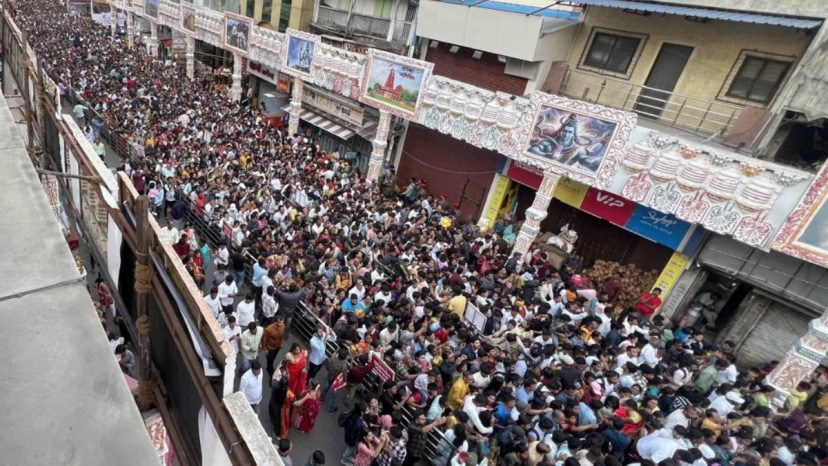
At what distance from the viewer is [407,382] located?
22.2 feet

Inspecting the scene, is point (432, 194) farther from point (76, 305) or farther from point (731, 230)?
point (76, 305)

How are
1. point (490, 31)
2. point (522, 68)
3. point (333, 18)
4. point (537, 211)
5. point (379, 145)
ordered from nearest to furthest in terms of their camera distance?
point (537, 211)
point (490, 31)
point (522, 68)
point (379, 145)
point (333, 18)

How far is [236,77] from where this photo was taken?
21.5 m

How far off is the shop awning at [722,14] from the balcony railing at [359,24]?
812cm

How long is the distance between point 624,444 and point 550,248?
24.1 feet

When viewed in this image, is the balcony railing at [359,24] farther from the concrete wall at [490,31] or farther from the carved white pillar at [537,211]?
the carved white pillar at [537,211]

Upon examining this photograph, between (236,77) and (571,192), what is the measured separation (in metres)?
17.4

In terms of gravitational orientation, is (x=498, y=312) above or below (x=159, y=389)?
below

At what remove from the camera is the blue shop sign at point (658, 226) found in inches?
433

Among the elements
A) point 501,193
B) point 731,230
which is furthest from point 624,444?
point 501,193

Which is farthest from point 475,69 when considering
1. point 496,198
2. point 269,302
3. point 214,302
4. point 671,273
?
point 214,302

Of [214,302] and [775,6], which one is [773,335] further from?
[214,302]

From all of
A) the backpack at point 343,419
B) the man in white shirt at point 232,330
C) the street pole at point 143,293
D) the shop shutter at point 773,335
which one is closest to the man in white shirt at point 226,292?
the man in white shirt at point 232,330

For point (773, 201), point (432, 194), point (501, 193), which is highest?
point (773, 201)
